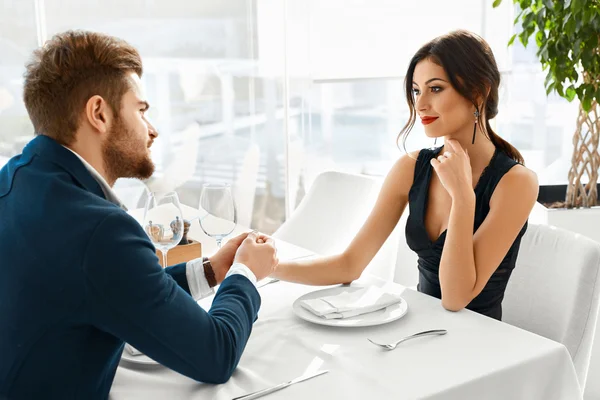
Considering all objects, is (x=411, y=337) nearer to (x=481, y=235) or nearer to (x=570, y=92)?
(x=481, y=235)

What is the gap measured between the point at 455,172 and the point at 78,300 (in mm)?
1048

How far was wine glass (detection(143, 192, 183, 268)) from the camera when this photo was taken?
4.65 feet

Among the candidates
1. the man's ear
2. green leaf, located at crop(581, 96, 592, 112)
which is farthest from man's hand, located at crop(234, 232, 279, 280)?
green leaf, located at crop(581, 96, 592, 112)

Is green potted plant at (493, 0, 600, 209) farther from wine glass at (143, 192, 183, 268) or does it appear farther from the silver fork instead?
wine glass at (143, 192, 183, 268)

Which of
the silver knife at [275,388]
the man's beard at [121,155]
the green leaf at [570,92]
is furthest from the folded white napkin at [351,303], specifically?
the green leaf at [570,92]

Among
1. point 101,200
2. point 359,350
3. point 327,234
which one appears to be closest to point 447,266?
point 359,350

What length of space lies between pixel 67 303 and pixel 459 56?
128cm

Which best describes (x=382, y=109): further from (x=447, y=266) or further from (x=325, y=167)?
(x=447, y=266)

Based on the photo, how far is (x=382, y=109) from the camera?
4914 mm

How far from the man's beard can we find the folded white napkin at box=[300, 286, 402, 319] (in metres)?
0.50

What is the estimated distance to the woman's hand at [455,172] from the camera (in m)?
1.68

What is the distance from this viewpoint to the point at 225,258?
1503 millimetres

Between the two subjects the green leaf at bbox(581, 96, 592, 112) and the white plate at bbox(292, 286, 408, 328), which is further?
the green leaf at bbox(581, 96, 592, 112)

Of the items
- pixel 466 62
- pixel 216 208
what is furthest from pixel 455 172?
pixel 216 208
